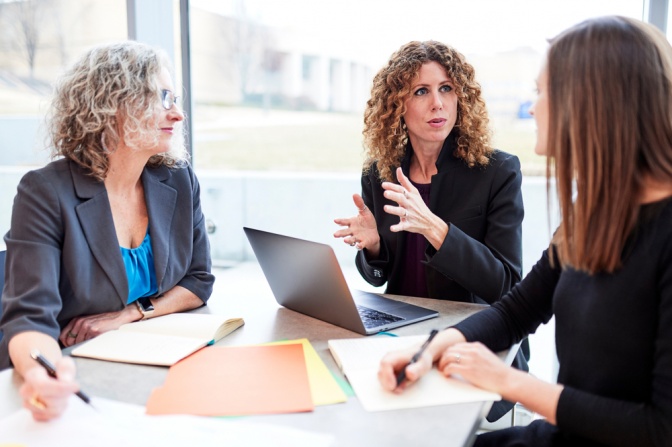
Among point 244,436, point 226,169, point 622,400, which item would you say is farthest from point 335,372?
point 226,169

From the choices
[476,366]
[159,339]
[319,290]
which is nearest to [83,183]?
[159,339]

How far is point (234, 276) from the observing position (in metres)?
4.64

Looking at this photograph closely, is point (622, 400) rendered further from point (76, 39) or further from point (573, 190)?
point (76, 39)

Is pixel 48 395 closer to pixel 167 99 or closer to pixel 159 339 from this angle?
pixel 159 339

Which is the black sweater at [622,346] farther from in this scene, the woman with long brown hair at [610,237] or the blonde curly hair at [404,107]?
the blonde curly hair at [404,107]

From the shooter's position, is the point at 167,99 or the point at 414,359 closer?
the point at 414,359

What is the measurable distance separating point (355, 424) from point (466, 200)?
103 cm

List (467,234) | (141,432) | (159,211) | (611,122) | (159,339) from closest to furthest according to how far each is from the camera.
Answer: (141,432) → (611,122) → (159,339) → (159,211) → (467,234)

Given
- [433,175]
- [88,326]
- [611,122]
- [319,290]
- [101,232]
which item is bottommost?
[88,326]

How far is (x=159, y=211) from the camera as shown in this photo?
5.32ft

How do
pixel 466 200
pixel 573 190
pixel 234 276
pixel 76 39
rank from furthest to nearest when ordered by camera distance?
pixel 234 276 → pixel 76 39 → pixel 466 200 → pixel 573 190

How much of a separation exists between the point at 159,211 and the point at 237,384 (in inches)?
27.7

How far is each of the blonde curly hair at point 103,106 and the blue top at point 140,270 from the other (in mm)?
202

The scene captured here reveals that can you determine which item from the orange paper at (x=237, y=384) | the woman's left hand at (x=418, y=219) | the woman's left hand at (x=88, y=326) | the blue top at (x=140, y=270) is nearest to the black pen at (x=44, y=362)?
the orange paper at (x=237, y=384)
